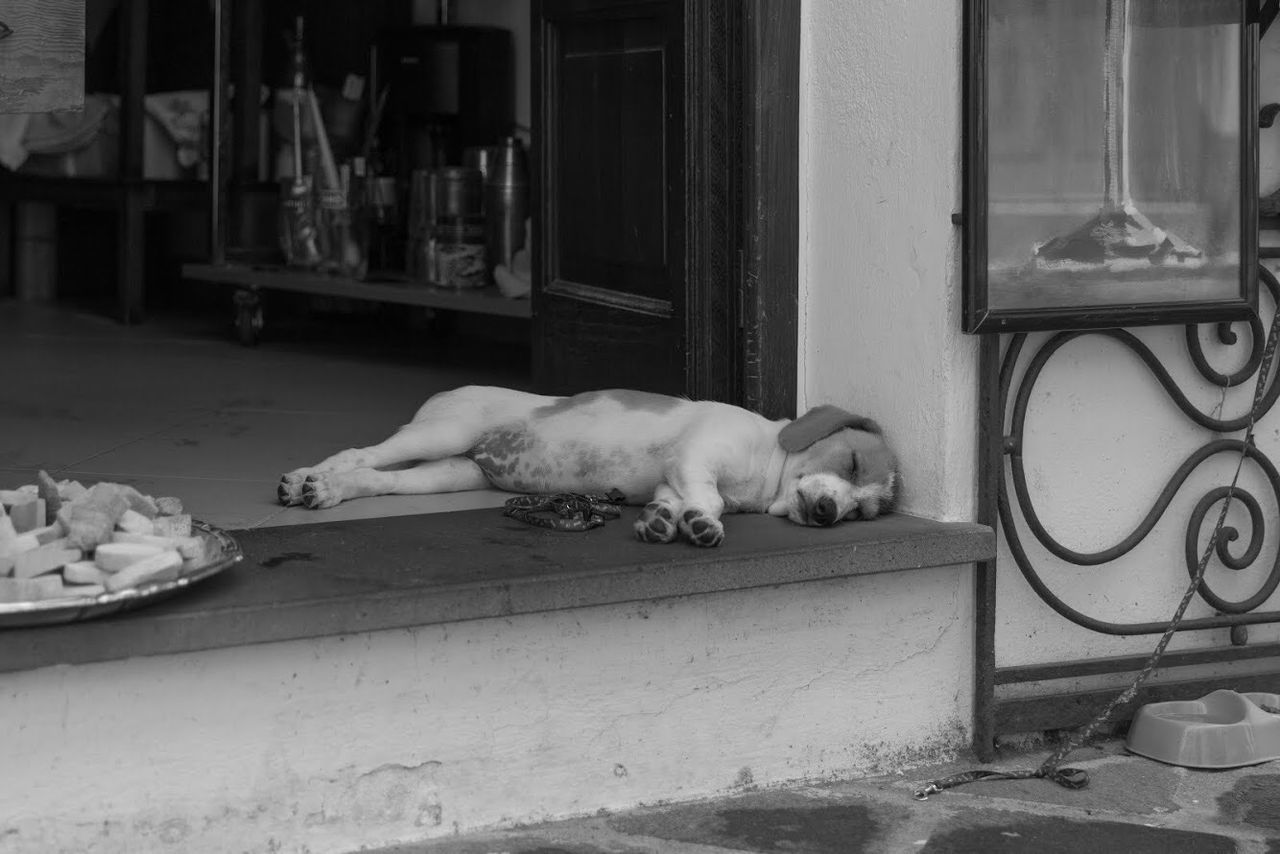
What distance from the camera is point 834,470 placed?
11.0 ft

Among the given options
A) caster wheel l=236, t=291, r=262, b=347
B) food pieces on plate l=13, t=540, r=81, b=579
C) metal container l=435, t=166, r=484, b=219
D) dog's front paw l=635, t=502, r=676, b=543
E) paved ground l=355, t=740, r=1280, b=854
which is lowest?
paved ground l=355, t=740, r=1280, b=854

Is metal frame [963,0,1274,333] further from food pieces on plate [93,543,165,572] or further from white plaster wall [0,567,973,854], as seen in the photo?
food pieces on plate [93,543,165,572]

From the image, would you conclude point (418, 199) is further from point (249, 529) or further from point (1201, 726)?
point (1201, 726)

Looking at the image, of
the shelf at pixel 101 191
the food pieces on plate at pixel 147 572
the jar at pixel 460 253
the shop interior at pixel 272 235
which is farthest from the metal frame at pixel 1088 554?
the shelf at pixel 101 191

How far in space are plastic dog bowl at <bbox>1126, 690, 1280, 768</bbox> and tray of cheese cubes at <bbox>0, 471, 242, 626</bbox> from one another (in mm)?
1890

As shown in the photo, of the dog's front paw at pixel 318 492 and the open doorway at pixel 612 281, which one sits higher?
the open doorway at pixel 612 281

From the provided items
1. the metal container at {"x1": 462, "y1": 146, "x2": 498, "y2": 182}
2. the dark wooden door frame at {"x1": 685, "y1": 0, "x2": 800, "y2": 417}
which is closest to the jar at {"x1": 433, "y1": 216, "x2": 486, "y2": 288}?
the metal container at {"x1": 462, "y1": 146, "x2": 498, "y2": 182}

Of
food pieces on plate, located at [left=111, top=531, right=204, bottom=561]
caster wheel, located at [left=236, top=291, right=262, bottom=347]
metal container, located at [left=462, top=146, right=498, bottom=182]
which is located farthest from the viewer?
caster wheel, located at [left=236, top=291, right=262, bottom=347]

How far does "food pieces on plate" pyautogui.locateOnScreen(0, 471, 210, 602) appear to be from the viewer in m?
2.49

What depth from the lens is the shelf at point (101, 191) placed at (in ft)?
25.4

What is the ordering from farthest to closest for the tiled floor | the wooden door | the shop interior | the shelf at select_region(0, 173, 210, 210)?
the shelf at select_region(0, 173, 210, 210) → the shop interior → the tiled floor → the wooden door

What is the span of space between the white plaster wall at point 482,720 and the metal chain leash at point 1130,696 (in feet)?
0.53

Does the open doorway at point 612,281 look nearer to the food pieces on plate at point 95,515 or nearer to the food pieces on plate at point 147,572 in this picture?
the food pieces on plate at point 95,515

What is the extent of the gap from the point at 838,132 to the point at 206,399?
2682mm
